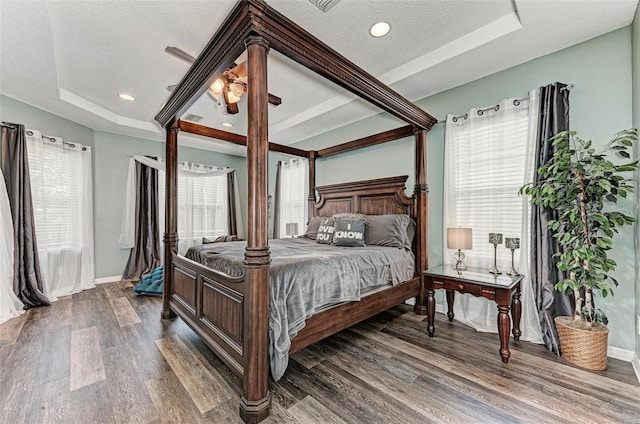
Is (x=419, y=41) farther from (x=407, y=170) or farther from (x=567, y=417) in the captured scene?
(x=567, y=417)

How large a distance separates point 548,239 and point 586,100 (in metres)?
1.27

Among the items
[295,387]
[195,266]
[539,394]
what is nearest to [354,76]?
[195,266]

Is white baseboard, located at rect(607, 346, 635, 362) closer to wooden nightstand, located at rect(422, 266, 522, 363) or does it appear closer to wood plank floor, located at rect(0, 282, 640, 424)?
wood plank floor, located at rect(0, 282, 640, 424)

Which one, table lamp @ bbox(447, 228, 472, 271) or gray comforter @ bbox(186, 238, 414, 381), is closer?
gray comforter @ bbox(186, 238, 414, 381)

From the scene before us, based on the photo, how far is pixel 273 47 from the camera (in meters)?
1.76

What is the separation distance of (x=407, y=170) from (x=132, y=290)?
4.53 m

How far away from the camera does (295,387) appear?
75.3 inches

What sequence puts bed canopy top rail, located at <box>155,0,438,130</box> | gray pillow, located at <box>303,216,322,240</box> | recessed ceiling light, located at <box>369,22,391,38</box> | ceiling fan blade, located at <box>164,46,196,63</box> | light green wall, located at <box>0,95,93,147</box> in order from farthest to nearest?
1. gray pillow, located at <box>303,216,322,240</box>
2. light green wall, located at <box>0,95,93,147</box>
3. recessed ceiling light, located at <box>369,22,391,38</box>
4. ceiling fan blade, located at <box>164,46,196,63</box>
5. bed canopy top rail, located at <box>155,0,438,130</box>

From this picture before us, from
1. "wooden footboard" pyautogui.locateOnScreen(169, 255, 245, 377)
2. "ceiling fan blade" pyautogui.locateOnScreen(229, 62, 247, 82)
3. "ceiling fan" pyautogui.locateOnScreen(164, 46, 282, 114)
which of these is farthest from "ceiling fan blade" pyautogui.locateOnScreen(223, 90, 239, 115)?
"wooden footboard" pyautogui.locateOnScreen(169, 255, 245, 377)

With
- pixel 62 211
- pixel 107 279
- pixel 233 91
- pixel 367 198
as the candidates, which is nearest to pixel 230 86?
pixel 233 91

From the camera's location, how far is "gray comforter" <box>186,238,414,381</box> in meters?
1.82

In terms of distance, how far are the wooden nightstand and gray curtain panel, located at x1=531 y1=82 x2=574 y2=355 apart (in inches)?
7.3

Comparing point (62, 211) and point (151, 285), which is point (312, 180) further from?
point (62, 211)

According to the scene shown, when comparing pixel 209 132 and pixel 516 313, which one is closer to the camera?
pixel 516 313
